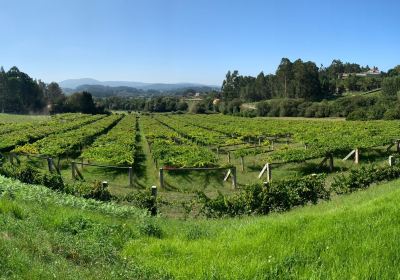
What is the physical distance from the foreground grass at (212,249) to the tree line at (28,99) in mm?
133498

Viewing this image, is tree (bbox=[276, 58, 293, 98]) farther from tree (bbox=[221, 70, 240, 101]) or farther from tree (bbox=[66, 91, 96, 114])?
tree (bbox=[66, 91, 96, 114])

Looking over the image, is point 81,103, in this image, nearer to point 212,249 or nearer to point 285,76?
point 285,76

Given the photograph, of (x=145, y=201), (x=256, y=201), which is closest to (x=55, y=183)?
(x=145, y=201)

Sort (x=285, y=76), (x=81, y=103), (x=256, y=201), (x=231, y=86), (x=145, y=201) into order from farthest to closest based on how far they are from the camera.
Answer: (x=231, y=86) → (x=81, y=103) → (x=285, y=76) → (x=145, y=201) → (x=256, y=201)

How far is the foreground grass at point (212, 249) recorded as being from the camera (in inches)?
213

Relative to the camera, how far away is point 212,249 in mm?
6746

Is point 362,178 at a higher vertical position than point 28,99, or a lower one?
lower

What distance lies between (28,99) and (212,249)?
6077 inches

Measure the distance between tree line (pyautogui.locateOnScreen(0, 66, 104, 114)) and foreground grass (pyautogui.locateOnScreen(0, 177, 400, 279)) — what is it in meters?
133

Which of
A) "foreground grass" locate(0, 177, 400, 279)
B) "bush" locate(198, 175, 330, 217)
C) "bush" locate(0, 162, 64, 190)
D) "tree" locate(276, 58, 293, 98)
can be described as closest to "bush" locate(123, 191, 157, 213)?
"bush" locate(198, 175, 330, 217)

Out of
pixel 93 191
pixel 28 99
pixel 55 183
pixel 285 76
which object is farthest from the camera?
pixel 28 99

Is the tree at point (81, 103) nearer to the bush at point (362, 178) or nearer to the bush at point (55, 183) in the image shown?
the bush at point (55, 183)

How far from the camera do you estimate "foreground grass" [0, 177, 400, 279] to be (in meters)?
5.42

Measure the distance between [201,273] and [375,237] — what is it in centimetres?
271
